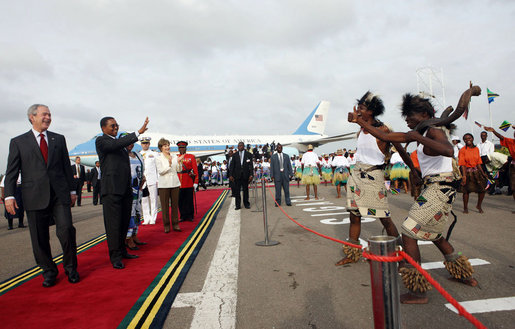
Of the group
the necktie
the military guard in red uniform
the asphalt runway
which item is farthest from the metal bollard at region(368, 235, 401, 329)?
the military guard in red uniform

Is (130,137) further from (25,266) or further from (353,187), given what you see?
→ (353,187)

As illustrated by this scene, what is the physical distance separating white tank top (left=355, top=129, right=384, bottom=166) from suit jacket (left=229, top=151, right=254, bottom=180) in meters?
6.16

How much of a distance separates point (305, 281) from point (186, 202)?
470cm

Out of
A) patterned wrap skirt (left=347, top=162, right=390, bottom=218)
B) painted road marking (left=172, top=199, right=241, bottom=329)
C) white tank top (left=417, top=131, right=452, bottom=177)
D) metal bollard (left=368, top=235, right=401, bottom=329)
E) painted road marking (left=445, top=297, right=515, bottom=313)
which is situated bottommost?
painted road marking (left=445, top=297, right=515, bottom=313)

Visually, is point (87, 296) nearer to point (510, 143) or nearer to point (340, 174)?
point (510, 143)

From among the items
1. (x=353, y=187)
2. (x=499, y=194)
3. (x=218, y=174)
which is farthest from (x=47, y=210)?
(x=218, y=174)

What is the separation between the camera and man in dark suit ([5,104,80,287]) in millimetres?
3689

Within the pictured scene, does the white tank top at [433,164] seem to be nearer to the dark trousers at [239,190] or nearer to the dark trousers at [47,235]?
the dark trousers at [47,235]

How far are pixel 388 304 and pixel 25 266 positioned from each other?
16.7ft

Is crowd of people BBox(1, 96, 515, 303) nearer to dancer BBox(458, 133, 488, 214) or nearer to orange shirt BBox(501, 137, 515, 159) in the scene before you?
dancer BBox(458, 133, 488, 214)

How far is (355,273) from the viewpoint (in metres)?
3.54

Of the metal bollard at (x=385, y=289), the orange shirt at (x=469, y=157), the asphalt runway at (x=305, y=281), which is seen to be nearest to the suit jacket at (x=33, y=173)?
the asphalt runway at (x=305, y=281)

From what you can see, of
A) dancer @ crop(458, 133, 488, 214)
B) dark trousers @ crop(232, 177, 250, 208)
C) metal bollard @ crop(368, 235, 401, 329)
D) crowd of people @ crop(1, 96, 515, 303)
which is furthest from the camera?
dark trousers @ crop(232, 177, 250, 208)

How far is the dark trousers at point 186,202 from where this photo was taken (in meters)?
7.54
